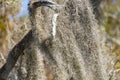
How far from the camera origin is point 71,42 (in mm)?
5004

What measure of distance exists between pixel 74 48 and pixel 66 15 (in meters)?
0.31

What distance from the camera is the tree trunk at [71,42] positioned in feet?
16.5

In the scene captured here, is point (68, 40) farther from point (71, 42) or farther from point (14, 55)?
point (14, 55)

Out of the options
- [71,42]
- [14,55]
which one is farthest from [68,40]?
[14,55]

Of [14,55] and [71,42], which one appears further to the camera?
[14,55]

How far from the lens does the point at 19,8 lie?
6883 millimetres

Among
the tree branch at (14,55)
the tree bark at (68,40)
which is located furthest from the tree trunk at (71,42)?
the tree branch at (14,55)

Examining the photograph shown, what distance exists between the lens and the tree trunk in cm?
502

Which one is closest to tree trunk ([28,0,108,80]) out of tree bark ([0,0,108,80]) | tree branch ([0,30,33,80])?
tree bark ([0,0,108,80])

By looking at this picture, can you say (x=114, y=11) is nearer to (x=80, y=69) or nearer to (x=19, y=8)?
(x=19, y=8)

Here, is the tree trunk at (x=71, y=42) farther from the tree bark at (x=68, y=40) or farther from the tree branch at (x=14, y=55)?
the tree branch at (x=14, y=55)

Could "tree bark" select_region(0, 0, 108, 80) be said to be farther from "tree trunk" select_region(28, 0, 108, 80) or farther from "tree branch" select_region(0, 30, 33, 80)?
"tree branch" select_region(0, 30, 33, 80)

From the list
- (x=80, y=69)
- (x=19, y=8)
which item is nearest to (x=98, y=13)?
(x=80, y=69)

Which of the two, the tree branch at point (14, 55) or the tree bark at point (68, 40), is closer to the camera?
the tree bark at point (68, 40)
